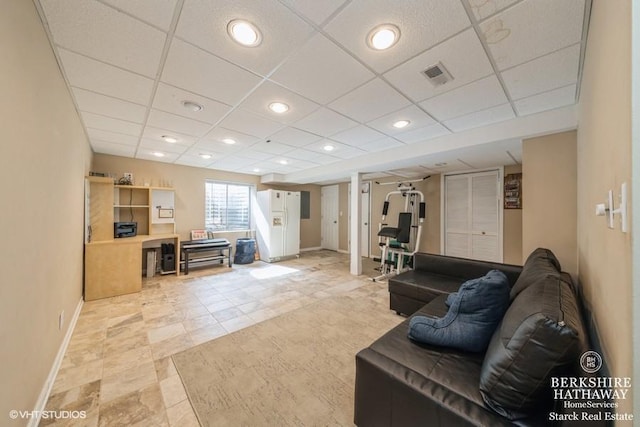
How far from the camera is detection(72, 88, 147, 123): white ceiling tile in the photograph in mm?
2252

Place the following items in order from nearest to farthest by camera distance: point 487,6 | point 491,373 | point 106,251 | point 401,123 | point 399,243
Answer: point 491,373 < point 487,6 < point 401,123 < point 106,251 < point 399,243

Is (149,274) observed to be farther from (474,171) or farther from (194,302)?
(474,171)

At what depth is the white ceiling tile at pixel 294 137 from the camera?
3.15 m

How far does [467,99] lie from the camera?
89.2 inches

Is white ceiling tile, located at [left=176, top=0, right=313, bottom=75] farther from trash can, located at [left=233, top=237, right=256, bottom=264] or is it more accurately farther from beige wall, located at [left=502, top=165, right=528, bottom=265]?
beige wall, located at [left=502, top=165, right=528, bottom=265]

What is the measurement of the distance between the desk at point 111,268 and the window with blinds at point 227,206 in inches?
83.4

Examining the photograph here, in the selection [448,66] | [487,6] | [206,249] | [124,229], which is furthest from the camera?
[206,249]

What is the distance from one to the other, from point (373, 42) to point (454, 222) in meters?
4.89

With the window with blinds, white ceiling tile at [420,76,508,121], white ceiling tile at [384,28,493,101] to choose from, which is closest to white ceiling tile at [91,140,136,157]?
the window with blinds

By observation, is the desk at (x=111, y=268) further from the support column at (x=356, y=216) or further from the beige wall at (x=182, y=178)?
the support column at (x=356, y=216)

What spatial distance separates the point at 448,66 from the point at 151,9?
1986 millimetres

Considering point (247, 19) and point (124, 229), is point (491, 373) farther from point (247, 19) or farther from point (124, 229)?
point (124, 229)

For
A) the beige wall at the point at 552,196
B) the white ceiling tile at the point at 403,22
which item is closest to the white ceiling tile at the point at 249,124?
the white ceiling tile at the point at 403,22

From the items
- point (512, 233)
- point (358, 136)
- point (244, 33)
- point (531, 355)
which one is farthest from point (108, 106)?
point (512, 233)
